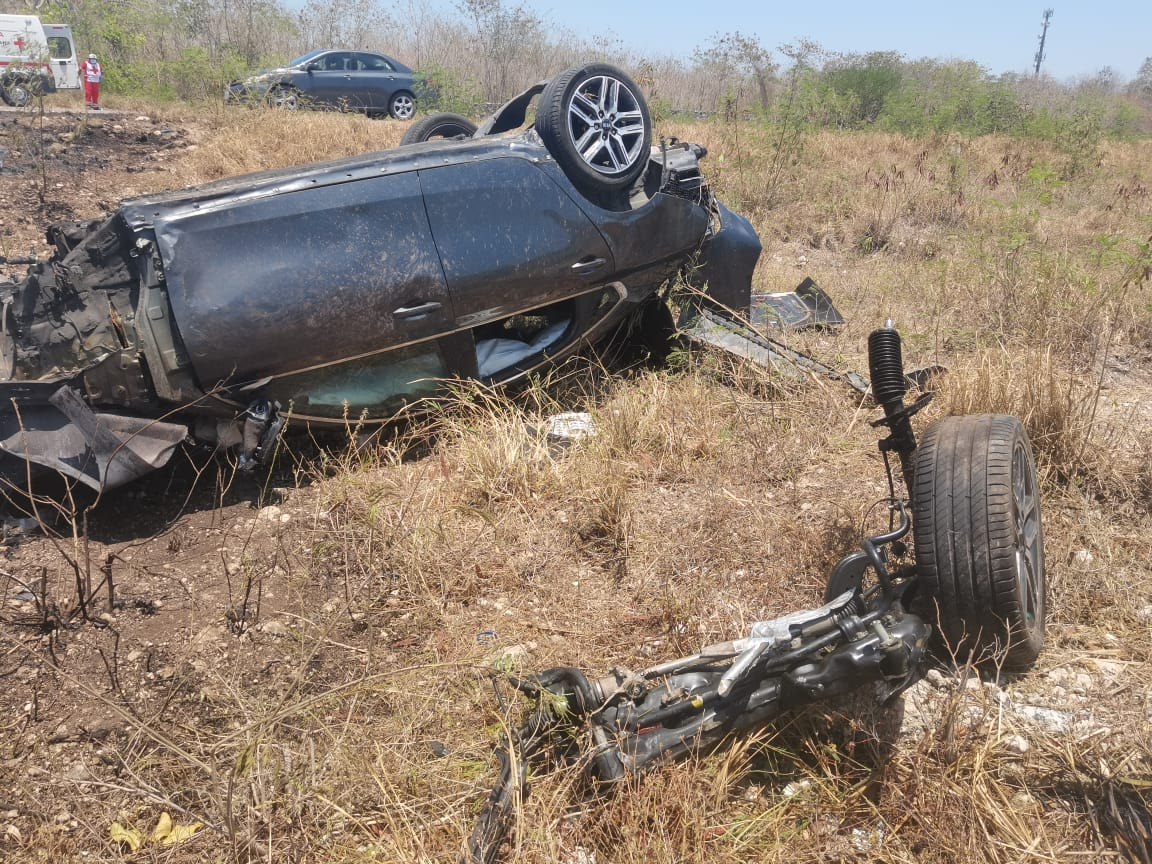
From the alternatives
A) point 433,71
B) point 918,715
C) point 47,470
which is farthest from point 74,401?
point 433,71

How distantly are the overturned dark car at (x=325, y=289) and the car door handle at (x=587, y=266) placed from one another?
1cm

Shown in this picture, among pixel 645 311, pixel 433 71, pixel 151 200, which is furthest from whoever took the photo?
pixel 433 71

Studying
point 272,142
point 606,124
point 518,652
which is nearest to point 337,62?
point 272,142

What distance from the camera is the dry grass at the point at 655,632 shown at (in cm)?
216

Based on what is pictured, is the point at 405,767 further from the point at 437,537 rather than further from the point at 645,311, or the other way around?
the point at 645,311

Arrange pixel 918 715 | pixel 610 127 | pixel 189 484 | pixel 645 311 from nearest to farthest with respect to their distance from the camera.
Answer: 1. pixel 918 715
2. pixel 189 484
3. pixel 610 127
4. pixel 645 311

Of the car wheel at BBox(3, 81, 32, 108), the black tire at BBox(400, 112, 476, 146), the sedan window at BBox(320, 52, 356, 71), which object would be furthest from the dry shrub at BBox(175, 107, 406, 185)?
the sedan window at BBox(320, 52, 356, 71)

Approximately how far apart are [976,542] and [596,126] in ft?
9.90

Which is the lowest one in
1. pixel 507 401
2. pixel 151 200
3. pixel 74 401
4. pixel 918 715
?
pixel 918 715

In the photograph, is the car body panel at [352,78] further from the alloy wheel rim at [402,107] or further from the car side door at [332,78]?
the alloy wheel rim at [402,107]

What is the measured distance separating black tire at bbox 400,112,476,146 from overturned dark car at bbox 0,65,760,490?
4.23ft

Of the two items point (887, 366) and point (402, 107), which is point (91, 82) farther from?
point (887, 366)

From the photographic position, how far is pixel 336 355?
371cm

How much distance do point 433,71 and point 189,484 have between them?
12.7 meters
